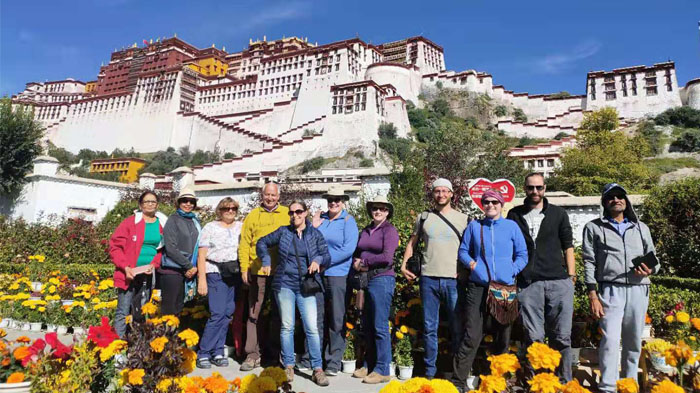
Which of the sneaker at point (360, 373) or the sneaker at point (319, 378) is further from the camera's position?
the sneaker at point (360, 373)

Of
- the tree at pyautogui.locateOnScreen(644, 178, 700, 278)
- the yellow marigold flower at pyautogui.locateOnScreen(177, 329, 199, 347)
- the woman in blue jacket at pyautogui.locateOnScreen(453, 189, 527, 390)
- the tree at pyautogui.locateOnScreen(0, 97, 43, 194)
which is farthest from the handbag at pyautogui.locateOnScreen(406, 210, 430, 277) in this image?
the tree at pyautogui.locateOnScreen(0, 97, 43, 194)

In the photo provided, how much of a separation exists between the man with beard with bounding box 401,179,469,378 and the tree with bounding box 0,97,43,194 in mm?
22368

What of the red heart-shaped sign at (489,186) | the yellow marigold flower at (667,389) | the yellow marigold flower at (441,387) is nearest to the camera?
the yellow marigold flower at (667,389)

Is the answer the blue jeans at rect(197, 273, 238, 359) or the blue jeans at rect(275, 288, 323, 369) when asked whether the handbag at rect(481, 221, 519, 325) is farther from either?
the blue jeans at rect(197, 273, 238, 359)

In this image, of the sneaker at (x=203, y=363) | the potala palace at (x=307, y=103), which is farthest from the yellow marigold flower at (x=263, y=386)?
the potala palace at (x=307, y=103)

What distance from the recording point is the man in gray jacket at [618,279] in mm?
3467

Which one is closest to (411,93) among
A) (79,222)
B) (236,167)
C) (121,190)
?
(236,167)

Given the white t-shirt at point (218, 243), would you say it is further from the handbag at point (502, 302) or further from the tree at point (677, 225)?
the tree at point (677, 225)

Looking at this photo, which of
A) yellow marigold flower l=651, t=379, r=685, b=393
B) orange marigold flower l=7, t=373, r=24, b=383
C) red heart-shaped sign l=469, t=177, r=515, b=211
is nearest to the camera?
yellow marigold flower l=651, t=379, r=685, b=393

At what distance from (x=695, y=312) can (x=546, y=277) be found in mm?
4026

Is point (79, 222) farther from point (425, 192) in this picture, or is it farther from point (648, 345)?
point (648, 345)

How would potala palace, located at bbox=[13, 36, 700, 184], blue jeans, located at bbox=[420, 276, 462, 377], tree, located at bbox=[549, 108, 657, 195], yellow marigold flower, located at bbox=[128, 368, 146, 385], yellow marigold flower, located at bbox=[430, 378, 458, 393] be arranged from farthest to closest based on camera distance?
1. potala palace, located at bbox=[13, 36, 700, 184]
2. tree, located at bbox=[549, 108, 657, 195]
3. blue jeans, located at bbox=[420, 276, 462, 377]
4. yellow marigold flower, located at bbox=[128, 368, 146, 385]
5. yellow marigold flower, located at bbox=[430, 378, 458, 393]

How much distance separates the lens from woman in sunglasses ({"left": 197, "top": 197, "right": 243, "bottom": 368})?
4.46 meters

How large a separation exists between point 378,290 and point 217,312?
5.61ft
